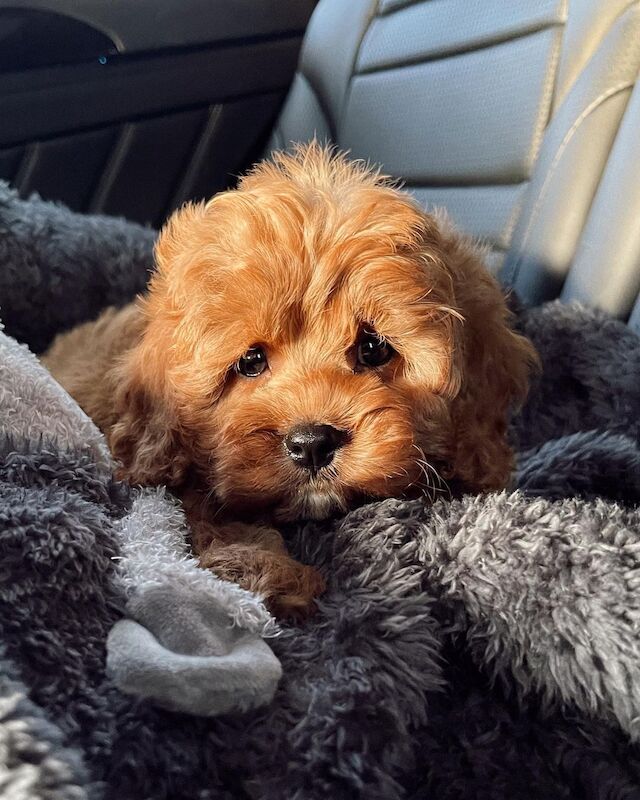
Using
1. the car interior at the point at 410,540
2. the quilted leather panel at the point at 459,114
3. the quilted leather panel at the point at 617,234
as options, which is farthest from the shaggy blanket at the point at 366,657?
the quilted leather panel at the point at 459,114

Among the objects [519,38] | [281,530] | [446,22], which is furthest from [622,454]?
[446,22]

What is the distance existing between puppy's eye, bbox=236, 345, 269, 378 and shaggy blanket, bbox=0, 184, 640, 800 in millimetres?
319

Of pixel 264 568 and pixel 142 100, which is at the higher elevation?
pixel 142 100

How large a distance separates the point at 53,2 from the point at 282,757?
9.67 feet

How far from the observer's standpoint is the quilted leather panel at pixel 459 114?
2424mm

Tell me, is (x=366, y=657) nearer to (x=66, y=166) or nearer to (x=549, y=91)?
(x=549, y=91)

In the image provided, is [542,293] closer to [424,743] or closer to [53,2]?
[424,743]

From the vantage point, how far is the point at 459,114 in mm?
2674

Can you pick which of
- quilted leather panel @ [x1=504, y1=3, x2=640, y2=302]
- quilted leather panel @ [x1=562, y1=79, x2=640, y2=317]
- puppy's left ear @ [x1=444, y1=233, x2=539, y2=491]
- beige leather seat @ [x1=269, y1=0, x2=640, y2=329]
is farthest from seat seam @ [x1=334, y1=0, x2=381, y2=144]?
puppy's left ear @ [x1=444, y1=233, x2=539, y2=491]

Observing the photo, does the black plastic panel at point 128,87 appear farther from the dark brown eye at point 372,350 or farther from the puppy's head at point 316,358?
the dark brown eye at point 372,350

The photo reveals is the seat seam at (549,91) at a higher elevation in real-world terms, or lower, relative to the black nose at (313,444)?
higher

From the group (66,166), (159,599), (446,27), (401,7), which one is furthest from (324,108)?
(159,599)

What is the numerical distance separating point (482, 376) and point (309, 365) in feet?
1.24

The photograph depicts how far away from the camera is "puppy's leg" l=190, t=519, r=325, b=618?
1.27 meters
